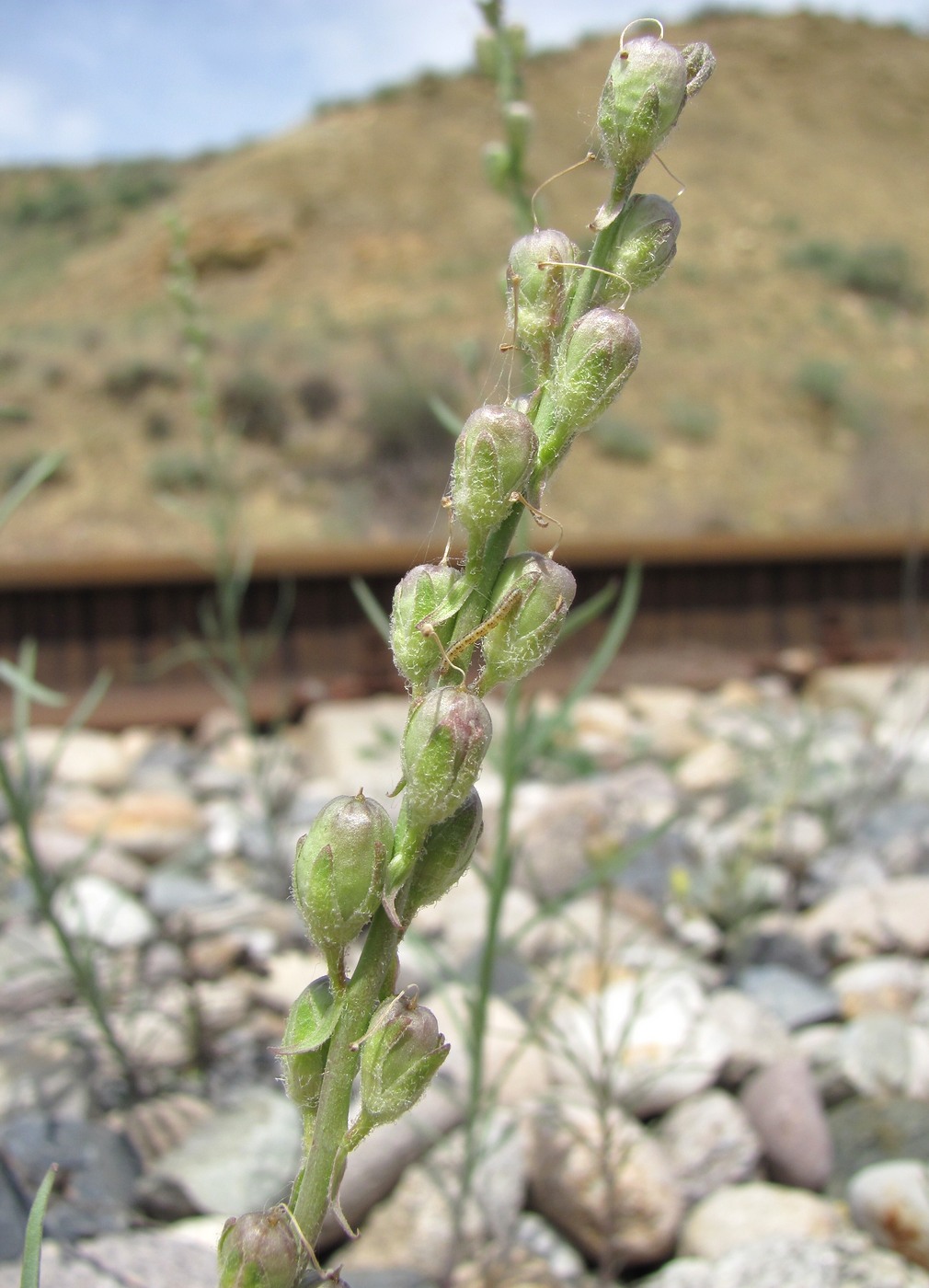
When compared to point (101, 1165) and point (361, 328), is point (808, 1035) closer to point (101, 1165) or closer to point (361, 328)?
point (101, 1165)

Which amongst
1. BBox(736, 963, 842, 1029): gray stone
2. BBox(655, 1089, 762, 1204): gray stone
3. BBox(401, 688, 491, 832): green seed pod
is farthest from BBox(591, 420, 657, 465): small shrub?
BBox(401, 688, 491, 832): green seed pod

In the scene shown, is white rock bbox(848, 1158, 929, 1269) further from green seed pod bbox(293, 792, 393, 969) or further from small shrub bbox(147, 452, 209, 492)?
small shrub bbox(147, 452, 209, 492)

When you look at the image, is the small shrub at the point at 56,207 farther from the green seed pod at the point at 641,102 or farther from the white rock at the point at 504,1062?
the green seed pod at the point at 641,102

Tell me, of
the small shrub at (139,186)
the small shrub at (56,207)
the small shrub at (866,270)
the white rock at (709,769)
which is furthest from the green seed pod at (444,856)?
the small shrub at (56,207)

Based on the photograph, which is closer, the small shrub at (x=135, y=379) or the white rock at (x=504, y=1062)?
the white rock at (x=504, y=1062)

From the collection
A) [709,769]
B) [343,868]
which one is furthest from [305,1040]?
[709,769]

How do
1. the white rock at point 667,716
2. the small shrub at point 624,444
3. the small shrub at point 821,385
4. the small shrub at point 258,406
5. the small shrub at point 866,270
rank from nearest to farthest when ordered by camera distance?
the white rock at point 667,716 < the small shrub at point 258,406 < the small shrub at point 624,444 < the small shrub at point 821,385 < the small shrub at point 866,270

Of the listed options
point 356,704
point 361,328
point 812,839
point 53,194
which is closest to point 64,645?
point 356,704
